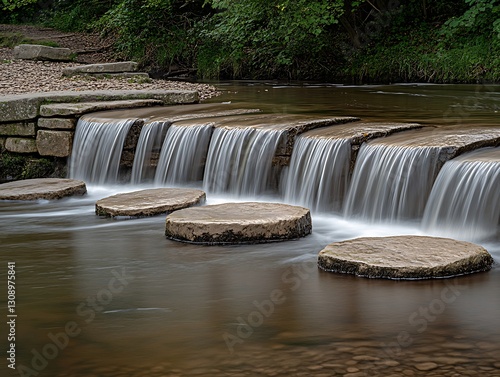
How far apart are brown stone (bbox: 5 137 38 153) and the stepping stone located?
9398 mm

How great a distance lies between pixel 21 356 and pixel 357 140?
437 centimetres

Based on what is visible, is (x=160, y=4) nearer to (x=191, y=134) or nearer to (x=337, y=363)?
(x=191, y=134)

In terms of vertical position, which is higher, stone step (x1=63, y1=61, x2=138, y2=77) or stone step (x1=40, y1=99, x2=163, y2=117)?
stone step (x1=63, y1=61, x2=138, y2=77)

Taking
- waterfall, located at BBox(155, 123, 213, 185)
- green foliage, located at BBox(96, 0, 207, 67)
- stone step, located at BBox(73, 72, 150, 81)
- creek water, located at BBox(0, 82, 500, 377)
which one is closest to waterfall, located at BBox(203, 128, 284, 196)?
waterfall, located at BBox(155, 123, 213, 185)

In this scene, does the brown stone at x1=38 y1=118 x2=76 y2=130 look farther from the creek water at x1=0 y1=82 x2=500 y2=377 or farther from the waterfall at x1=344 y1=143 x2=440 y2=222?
the waterfall at x1=344 y1=143 x2=440 y2=222

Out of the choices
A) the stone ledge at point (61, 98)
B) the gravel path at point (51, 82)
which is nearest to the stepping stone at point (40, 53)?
the gravel path at point (51, 82)

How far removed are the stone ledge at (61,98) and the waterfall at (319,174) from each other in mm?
3639

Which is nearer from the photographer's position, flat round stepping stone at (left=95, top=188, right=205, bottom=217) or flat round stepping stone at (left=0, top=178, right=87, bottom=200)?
flat round stepping stone at (left=95, top=188, right=205, bottom=217)

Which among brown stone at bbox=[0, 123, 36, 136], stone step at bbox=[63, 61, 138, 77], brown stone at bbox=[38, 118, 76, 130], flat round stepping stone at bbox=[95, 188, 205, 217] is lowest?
flat round stepping stone at bbox=[95, 188, 205, 217]

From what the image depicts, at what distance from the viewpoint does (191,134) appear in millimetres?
9102

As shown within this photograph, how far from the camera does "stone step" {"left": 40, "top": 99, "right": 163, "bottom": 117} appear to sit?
10.1 meters

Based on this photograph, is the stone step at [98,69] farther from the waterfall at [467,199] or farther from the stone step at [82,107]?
the waterfall at [467,199]

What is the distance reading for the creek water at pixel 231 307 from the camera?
3984 mm

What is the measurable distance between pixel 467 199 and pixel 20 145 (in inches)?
229
